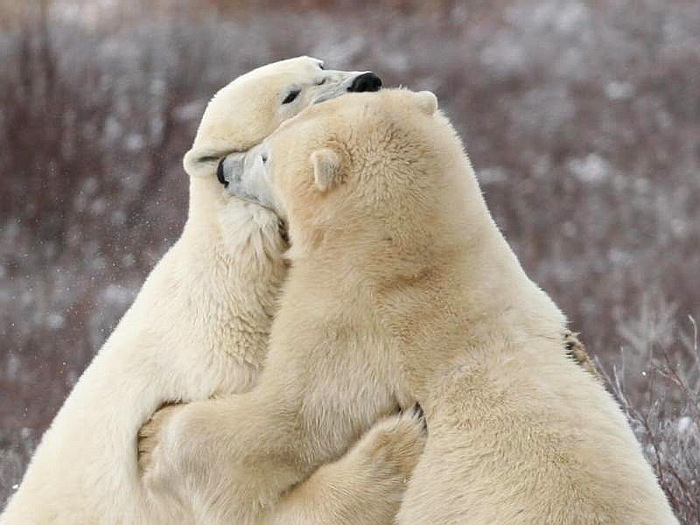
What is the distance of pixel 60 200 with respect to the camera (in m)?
9.99

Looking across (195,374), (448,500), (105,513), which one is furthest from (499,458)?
(105,513)

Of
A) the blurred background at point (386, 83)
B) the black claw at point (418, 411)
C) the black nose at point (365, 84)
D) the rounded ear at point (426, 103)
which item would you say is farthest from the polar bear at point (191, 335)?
the blurred background at point (386, 83)

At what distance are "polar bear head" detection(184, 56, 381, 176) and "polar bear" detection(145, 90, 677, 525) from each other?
0.24 meters

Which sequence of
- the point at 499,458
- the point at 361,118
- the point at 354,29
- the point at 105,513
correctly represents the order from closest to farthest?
the point at 499,458 → the point at 361,118 → the point at 105,513 → the point at 354,29

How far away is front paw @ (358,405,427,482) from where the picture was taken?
2510 mm

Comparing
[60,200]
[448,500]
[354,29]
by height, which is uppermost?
[448,500]

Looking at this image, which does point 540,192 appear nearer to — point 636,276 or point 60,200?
point 636,276

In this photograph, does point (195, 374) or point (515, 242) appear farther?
point (515, 242)

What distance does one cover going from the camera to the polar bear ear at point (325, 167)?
2539 mm

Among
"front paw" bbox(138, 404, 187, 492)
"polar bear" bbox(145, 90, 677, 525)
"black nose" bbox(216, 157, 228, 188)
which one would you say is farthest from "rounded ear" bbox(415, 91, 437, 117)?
"front paw" bbox(138, 404, 187, 492)

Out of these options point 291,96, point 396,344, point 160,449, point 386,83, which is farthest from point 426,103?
point 386,83

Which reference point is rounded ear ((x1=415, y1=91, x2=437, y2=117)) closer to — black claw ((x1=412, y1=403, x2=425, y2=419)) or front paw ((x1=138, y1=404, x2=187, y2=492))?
black claw ((x1=412, y1=403, x2=425, y2=419))

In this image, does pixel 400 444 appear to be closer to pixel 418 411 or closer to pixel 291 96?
pixel 418 411

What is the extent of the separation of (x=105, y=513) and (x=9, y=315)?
6.58 meters
